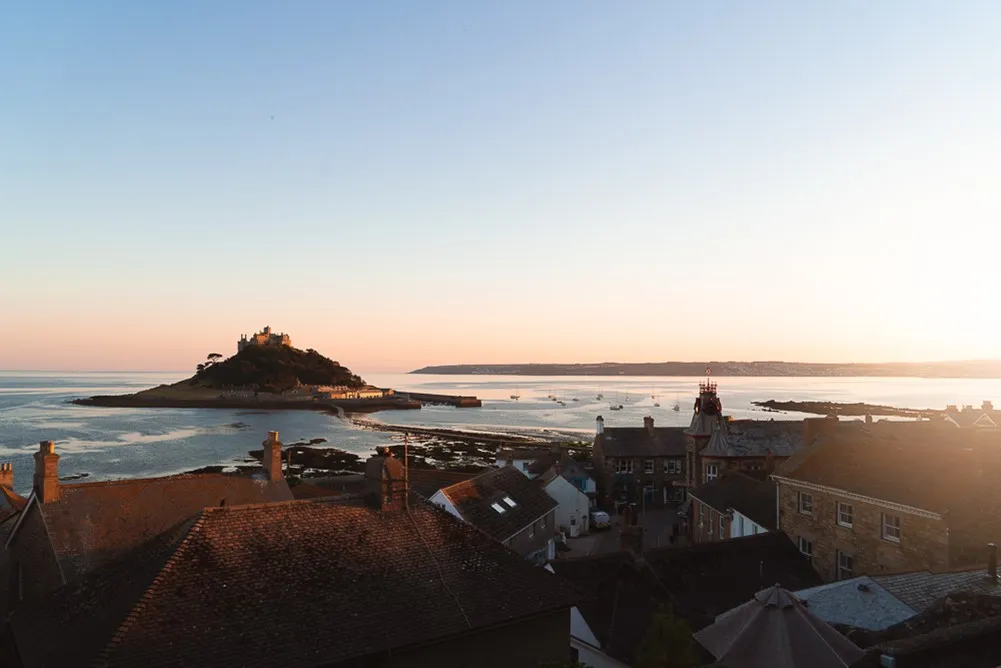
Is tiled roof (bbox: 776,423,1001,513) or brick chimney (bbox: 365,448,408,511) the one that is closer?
brick chimney (bbox: 365,448,408,511)

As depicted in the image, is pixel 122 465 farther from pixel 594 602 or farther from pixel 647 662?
pixel 647 662

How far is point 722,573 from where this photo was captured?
23.7 metres

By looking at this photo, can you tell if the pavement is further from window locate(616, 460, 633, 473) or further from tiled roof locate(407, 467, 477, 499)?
tiled roof locate(407, 467, 477, 499)

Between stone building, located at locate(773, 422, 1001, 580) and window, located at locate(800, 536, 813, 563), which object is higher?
stone building, located at locate(773, 422, 1001, 580)

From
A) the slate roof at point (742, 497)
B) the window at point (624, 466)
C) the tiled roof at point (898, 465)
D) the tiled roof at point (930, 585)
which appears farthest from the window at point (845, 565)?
A: the window at point (624, 466)

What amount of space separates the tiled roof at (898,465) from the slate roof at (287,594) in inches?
599

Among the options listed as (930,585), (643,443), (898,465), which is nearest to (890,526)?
(898,465)

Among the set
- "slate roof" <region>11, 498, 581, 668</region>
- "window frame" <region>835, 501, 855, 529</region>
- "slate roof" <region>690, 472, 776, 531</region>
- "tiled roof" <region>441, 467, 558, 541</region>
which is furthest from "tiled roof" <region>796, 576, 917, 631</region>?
"tiled roof" <region>441, 467, 558, 541</region>

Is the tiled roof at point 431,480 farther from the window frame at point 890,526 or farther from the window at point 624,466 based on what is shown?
the window frame at point 890,526

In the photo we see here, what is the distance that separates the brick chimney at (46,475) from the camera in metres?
20.7

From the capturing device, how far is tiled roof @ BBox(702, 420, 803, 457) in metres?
46.4

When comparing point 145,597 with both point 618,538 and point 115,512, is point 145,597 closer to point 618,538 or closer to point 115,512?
point 115,512

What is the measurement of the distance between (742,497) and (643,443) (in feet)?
77.3

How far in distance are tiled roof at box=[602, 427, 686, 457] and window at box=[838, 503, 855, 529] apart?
30.7m
